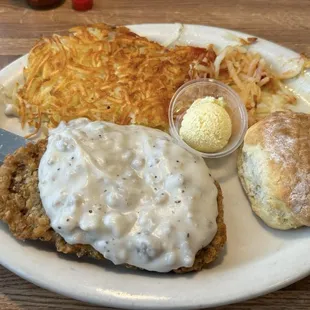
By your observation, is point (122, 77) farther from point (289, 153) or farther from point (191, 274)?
point (191, 274)

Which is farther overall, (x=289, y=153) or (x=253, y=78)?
(x=253, y=78)

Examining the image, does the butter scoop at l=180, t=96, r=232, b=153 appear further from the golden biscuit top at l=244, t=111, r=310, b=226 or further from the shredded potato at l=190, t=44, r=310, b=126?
the shredded potato at l=190, t=44, r=310, b=126

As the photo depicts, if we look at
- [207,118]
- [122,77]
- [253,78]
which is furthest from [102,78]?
[253,78]

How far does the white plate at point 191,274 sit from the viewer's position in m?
1.66

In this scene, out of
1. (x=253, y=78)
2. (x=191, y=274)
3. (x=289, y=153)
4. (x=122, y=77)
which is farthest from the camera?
(x=253, y=78)

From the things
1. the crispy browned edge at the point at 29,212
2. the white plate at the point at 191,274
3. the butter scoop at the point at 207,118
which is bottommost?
the white plate at the point at 191,274

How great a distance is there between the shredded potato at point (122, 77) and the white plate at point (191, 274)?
762 mm

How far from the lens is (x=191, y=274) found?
1.78 m

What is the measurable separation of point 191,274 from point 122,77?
1.25 m

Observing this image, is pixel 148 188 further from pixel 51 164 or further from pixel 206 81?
pixel 206 81

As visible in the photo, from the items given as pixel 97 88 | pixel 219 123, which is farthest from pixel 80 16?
pixel 219 123

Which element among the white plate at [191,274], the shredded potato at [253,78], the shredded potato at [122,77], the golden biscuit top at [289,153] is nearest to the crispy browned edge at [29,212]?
the white plate at [191,274]

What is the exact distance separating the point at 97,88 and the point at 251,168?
3.32ft

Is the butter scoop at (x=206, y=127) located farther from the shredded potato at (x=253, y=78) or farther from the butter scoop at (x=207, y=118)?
the shredded potato at (x=253, y=78)
